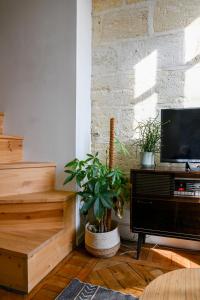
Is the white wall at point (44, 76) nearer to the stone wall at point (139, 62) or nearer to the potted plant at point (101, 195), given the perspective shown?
the stone wall at point (139, 62)

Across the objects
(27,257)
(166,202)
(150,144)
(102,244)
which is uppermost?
(150,144)

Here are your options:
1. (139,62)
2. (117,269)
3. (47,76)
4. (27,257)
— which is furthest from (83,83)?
Answer: (117,269)

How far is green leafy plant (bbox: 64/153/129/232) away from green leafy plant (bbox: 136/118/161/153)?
324mm

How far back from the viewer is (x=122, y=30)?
2061 mm

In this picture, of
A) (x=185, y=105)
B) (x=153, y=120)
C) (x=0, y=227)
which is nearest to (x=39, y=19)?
(x=153, y=120)

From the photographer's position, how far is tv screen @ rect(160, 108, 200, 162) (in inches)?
64.4

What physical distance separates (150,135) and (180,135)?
0.77 feet

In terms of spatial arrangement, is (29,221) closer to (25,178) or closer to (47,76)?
(25,178)

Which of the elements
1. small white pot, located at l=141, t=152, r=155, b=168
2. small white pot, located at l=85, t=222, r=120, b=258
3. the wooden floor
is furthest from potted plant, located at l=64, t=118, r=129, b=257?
small white pot, located at l=141, t=152, r=155, b=168

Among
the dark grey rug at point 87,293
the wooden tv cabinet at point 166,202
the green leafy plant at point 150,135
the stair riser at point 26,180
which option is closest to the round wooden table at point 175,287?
the dark grey rug at point 87,293

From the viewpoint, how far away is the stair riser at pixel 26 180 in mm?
1707

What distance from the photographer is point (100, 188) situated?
1689mm

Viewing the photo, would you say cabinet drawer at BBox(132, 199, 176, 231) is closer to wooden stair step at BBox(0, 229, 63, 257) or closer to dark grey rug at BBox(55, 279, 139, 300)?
dark grey rug at BBox(55, 279, 139, 300)

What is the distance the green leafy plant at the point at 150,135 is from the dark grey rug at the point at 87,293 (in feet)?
3.39
